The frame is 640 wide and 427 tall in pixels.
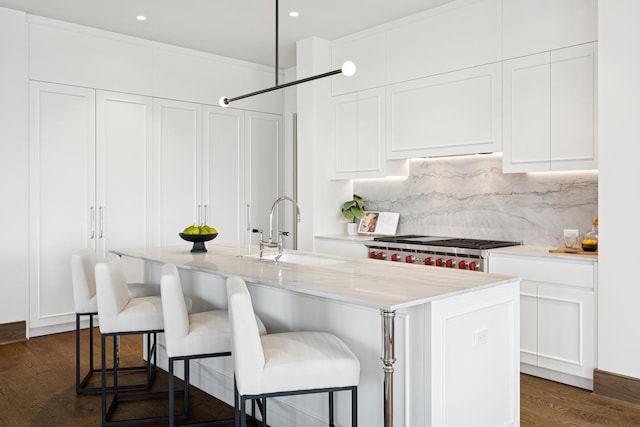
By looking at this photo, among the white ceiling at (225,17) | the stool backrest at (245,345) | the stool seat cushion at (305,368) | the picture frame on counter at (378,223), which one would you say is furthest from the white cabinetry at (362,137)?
the stool backrest at (245,345)

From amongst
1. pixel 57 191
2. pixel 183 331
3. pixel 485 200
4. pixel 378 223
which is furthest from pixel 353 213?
pixel 183 331

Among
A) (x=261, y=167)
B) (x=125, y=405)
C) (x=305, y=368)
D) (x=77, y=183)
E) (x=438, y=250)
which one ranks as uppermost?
(x=261, y=167)

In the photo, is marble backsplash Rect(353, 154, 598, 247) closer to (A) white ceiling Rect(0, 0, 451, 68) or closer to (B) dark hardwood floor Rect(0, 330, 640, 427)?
(B) dark hardwood floor Rect(0, 330, 640, 427)

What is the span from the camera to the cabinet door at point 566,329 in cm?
327

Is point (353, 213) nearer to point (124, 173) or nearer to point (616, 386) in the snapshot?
point (124, 173)

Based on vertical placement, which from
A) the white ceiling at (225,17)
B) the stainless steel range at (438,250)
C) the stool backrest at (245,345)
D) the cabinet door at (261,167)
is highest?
the white ceiling at (225,17)

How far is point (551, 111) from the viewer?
3619 mm

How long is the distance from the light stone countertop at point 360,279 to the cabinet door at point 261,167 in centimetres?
280

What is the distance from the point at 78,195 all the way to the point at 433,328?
3814mm

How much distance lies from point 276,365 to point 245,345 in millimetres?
145

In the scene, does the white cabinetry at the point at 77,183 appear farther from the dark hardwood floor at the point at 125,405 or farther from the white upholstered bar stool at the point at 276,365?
the white upholstered bar stool at the point at 276,365

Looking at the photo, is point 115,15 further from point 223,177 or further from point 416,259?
point 416,259

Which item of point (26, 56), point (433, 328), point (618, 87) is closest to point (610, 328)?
point (618, 87)

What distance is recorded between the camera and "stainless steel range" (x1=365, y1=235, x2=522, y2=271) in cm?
378
